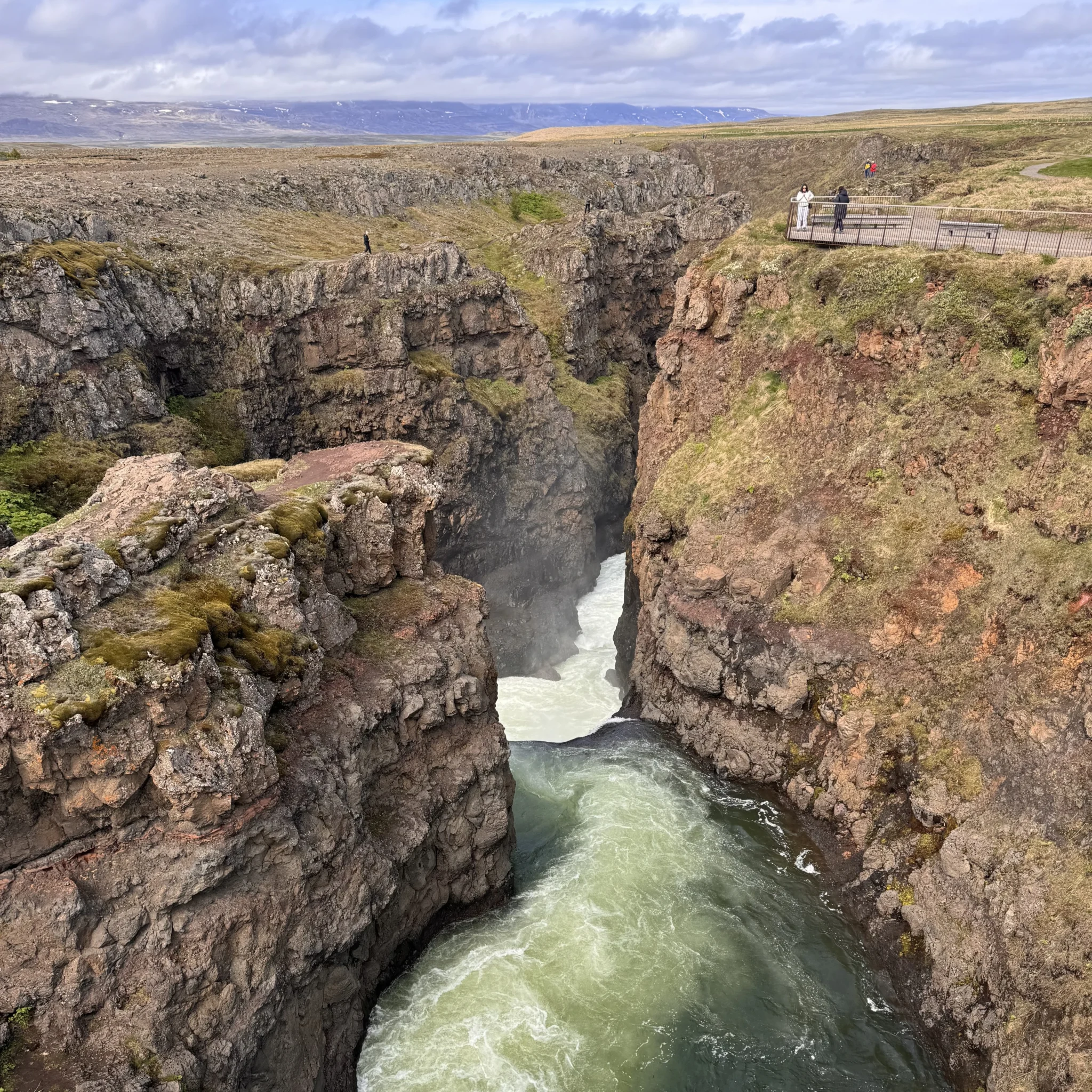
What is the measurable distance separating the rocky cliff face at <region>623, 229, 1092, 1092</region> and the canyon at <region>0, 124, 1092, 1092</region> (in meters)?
0.16

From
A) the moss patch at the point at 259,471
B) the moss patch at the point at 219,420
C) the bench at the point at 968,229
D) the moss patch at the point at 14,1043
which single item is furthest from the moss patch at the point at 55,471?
the bench at the point at 968,229

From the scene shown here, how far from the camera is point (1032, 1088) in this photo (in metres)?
20.9

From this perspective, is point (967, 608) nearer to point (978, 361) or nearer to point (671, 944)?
point (978, 361)

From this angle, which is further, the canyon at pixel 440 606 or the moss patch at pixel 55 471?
the moss patch at pixel 55 471

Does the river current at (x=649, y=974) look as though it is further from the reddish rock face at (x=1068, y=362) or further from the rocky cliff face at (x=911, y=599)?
the reddish rock face at (x=1068, y=362)

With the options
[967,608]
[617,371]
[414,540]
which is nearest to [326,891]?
[414,540]

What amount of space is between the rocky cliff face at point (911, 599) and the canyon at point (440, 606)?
160 millimetres

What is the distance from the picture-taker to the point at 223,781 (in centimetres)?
1850

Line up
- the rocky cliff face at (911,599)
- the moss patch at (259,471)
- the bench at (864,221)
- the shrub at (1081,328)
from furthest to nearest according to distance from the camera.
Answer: the bench at (864,221), the moss patch at (259,471), the shrub at (1081,328), the rocky cliff face at (911,599)

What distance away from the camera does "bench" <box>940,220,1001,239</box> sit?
3997cm

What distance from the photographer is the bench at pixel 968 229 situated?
40.0 meters

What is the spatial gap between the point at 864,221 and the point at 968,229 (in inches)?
293

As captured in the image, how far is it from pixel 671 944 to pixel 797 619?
48.8ft

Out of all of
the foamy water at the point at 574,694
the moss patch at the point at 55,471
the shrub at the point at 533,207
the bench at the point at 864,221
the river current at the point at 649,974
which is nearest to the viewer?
the river current at the point at 649,974
